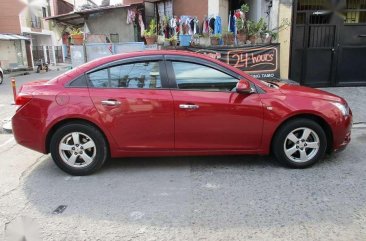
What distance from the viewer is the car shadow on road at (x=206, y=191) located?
3.45 meters

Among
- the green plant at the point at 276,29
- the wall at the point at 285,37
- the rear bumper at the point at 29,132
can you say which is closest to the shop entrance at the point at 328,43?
the wall at the point at 285,37

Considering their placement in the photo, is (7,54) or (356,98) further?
(7,54)

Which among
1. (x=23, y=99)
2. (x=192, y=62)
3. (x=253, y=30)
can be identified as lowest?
(x=23, y=99)

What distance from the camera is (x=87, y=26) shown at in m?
13.1

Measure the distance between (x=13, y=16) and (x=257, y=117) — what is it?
31397mm

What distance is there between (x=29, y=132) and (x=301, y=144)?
137 inches

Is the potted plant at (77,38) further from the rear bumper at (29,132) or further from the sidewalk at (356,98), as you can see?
the sidewalk at (356,98)

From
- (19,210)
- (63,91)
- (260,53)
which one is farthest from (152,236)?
(260,53)

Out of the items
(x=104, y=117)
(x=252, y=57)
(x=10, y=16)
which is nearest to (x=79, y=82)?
(x=104, y=117)

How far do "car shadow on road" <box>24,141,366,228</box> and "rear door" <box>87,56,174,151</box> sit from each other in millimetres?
483

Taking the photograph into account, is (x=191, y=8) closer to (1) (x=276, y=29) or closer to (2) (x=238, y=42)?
(2) (x=238, y=42)

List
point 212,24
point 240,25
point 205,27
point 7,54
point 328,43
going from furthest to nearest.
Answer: point 7,54 → point 205,27 → point 212,24 → point 328,43 → point 240,25

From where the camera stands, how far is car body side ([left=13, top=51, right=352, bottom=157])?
438 cm

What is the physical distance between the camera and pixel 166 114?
439 cm
